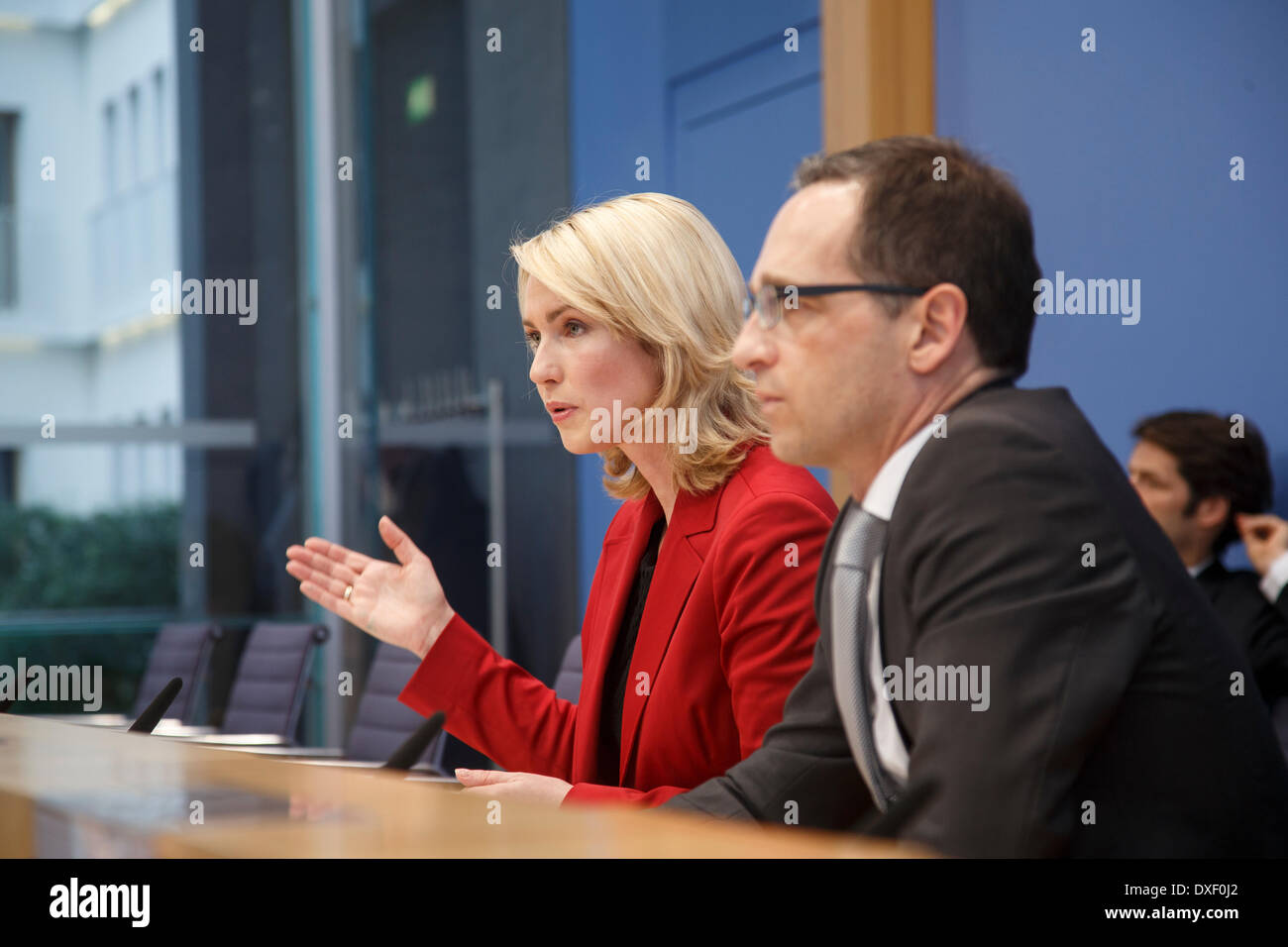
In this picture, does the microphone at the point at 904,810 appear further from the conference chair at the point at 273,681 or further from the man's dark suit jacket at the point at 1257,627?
the conference chair at the point at 273,681

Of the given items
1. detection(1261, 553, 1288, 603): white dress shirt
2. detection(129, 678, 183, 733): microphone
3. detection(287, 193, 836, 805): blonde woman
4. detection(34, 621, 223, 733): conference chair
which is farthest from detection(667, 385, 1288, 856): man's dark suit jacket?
detection(34, 621, 223, 733): conference chair

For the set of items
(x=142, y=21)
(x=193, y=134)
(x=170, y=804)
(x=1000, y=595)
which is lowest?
(x=170, y=804)

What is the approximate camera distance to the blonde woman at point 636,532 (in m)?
1.77

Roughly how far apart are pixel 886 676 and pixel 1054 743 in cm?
21

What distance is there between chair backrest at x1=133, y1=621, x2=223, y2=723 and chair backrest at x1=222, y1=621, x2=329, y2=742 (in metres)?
0.28

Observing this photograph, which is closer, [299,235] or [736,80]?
[736,80]

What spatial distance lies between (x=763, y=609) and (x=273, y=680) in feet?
10.1

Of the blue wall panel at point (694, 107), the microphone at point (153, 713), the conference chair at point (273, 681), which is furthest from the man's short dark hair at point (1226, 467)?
the conference chair at point (273, 681)

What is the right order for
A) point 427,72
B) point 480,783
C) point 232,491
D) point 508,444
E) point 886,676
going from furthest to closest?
point 232,491 → point 427,72 → point 508,444 → point 480,783 → point 886,676

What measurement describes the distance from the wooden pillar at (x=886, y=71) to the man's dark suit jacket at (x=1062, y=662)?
2.45 meters

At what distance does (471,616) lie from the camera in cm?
557
